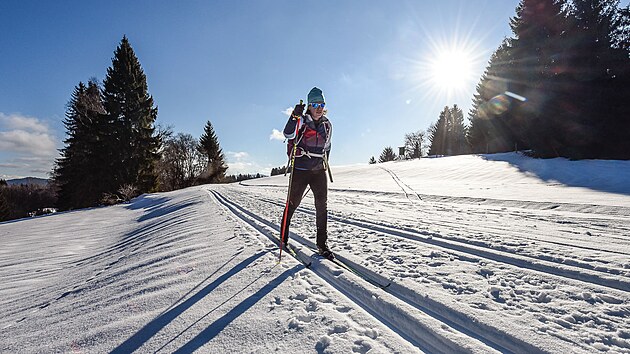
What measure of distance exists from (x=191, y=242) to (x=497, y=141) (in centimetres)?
3914

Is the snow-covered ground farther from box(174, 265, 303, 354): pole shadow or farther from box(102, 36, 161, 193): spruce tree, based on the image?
box(102, 36, 161, 193): spruce tree

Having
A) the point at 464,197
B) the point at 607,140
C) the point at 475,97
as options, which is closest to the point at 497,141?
the point at 475,97

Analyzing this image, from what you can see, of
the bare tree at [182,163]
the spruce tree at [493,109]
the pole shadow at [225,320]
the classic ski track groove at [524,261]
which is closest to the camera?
the pole shadow at [225,320]

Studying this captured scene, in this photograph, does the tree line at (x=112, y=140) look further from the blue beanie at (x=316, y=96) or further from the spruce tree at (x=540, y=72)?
the spruce tree at (x=540, y=72)

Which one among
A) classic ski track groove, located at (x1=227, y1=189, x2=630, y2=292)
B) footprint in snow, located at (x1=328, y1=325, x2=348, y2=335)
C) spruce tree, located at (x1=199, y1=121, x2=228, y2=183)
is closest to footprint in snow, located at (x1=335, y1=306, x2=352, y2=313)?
footprint in snow, located at (x1=328, y1=325, x2=348, y2=335)

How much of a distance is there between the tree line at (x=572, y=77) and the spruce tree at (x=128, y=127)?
3801 cm

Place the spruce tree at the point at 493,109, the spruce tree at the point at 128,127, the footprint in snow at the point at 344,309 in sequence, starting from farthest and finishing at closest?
1. the spruce tree at the point at 128,127
2. the spruce tree at the point at 493,109
3. the footprint in snow at the point at 344,309

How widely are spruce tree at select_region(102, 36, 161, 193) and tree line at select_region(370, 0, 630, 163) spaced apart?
38.0m

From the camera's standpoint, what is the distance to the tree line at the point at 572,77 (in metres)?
20.3

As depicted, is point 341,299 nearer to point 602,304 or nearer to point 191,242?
point 602,304

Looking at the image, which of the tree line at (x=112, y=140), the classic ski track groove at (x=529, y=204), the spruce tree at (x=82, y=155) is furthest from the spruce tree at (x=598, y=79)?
the spruce tree at (x=82, y=155)

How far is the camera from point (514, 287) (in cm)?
263

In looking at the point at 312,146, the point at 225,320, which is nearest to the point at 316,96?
the point at 312,146

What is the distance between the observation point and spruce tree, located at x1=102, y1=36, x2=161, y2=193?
30.8m
